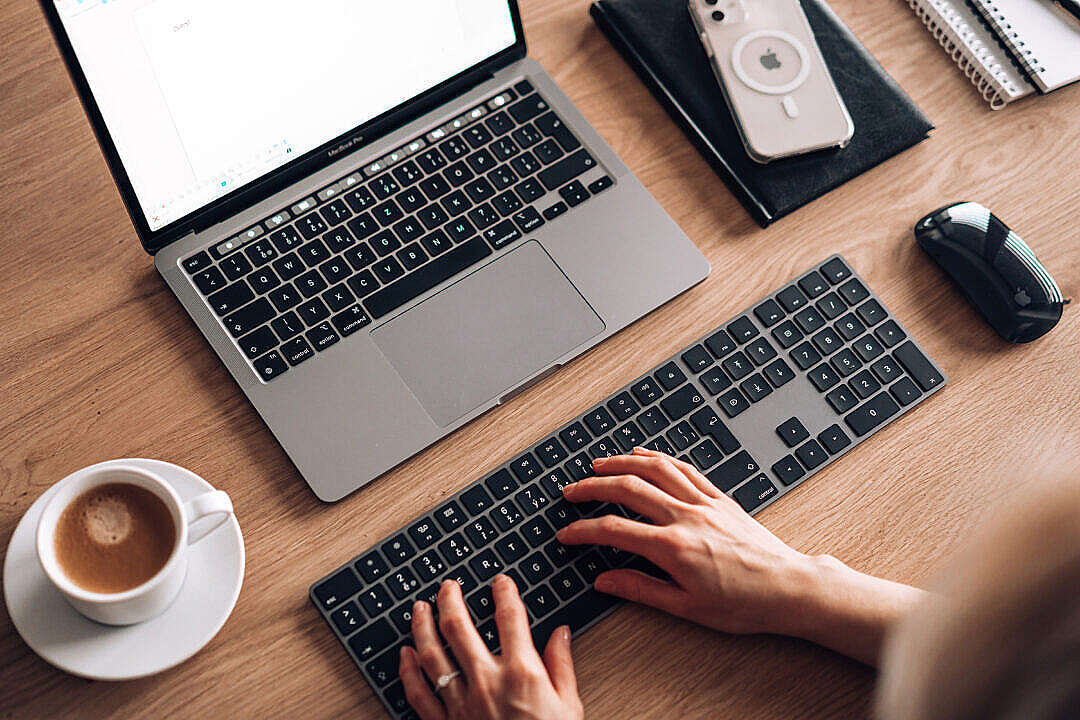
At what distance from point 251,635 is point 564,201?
0.50 meters

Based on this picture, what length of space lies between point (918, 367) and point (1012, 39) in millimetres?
413

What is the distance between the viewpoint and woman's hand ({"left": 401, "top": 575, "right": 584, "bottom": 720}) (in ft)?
2.49

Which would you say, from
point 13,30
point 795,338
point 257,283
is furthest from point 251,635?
point 13,30

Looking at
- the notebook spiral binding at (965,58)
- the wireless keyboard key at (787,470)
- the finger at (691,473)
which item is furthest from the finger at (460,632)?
the notebook spiral binding at (965,58)

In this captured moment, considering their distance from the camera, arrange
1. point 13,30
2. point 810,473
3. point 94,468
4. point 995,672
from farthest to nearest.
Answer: point 13,30 < point 810,473 < point 94,468 < point 995,672

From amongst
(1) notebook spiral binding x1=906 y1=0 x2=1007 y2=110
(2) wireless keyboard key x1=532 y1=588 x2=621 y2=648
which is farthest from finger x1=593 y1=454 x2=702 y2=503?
(1) notebook spiral binding x1=906 y1=0 x2=1007 y2=110

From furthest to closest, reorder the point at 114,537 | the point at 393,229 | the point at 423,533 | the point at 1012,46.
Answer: the point at 1012,46 → the point at 393,229 → the point at 423,533 → the point at 114,537

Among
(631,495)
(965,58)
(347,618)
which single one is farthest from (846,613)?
(965,58)

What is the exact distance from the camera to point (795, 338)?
3.05 feet

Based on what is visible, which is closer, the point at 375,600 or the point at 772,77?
the point at 375,600

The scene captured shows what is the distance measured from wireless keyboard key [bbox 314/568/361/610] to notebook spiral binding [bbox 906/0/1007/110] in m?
0.85

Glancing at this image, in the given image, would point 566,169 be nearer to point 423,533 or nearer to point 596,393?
point 596,393

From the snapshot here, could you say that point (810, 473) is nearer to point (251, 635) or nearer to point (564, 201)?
point (564, 201)

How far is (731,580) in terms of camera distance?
0.81m
